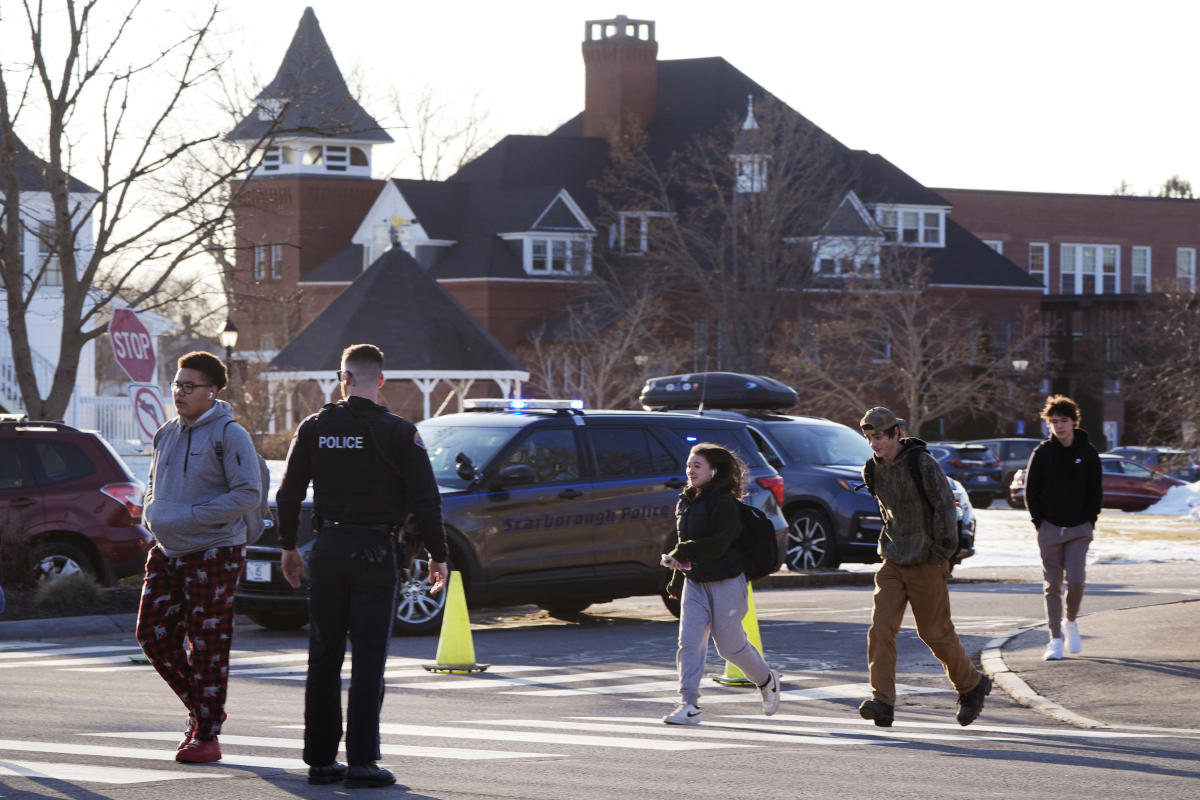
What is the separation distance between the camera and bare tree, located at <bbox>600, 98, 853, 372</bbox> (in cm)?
5988

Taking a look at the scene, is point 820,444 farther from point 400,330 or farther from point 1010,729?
point 400,330

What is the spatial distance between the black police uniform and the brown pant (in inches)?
126

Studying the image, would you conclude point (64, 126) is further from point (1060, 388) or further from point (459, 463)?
point (1060, 388)

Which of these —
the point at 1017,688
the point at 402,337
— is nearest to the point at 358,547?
the point at 1017,688

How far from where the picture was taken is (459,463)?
15594mm

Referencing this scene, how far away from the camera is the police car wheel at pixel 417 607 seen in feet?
50.0

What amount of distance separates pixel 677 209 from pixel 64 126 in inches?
1731

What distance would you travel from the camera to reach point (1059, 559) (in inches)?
533

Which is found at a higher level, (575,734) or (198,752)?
(198,752)

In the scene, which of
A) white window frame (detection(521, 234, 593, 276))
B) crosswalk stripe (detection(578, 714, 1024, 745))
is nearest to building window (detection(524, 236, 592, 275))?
white window frame (detection(521, 234, 593, 276))

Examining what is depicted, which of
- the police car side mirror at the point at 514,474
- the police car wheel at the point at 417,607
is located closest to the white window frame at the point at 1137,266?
the police car side mirror at the point at 514,474

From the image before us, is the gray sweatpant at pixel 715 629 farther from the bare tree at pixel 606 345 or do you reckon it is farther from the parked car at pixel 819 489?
the bare tree at pixel 606 345

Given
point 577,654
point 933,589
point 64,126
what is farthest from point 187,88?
point 933,589

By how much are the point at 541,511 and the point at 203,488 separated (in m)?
7.48
